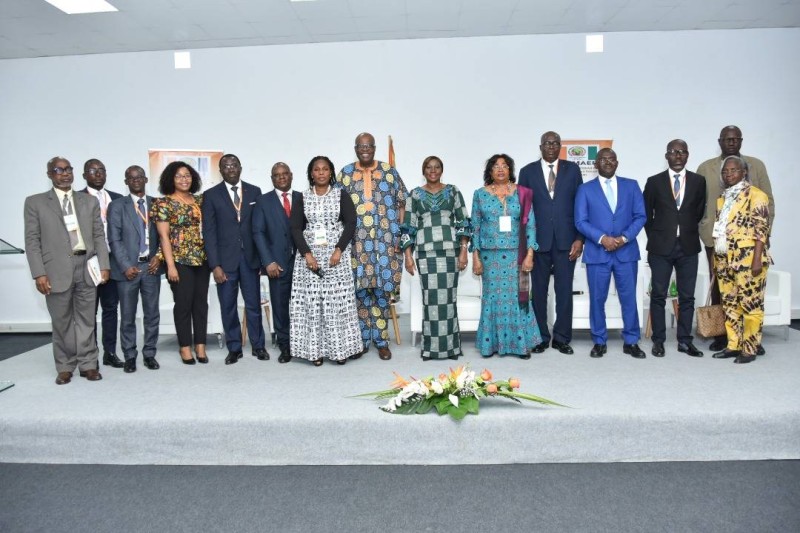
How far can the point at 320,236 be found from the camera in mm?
3973

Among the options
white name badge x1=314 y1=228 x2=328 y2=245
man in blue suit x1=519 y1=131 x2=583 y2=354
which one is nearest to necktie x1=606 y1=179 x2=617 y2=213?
man in blue suit x1=519 y1=131 x2=583 y2=354

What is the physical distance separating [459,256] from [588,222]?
1.02 metres

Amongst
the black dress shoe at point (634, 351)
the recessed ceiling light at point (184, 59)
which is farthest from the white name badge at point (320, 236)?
the recessed ceiling light at point (184, 59)

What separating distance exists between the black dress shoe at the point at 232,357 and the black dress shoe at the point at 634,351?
9.96ft

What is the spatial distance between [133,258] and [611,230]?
11.7ft

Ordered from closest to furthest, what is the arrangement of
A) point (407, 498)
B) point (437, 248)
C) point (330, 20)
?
point (407, 498), point (437, 248), point (330, 20)

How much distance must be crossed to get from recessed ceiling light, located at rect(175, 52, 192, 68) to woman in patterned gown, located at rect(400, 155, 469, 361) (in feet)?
12.3

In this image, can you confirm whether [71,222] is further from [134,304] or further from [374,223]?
[374,223]

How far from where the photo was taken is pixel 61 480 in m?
2.82

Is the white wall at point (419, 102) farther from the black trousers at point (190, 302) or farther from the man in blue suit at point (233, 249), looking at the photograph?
the black trousers at point (190, 302)

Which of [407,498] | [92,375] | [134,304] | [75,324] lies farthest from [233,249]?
[407,498]

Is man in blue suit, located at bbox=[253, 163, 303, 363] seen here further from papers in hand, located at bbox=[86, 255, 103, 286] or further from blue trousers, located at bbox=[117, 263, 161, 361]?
papers in hand, located at bbox=[86, 255, 103, 286]

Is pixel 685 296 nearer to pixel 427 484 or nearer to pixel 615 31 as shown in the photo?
pixel 427 484

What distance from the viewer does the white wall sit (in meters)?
6.10
